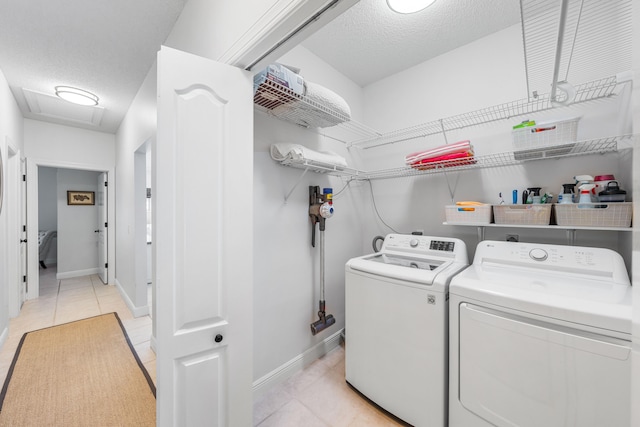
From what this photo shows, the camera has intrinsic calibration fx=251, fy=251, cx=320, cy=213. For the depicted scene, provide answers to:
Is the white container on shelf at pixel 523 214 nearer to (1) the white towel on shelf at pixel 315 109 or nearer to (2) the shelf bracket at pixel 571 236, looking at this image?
(2) the shelf bracket at pixel 571 236

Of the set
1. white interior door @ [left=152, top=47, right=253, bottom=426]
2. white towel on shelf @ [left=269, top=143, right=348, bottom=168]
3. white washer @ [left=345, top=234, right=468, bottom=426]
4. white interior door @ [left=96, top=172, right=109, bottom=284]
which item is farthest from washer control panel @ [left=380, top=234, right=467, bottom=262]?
white interior door @ [left=96, top=172, right=109, bottom=284]

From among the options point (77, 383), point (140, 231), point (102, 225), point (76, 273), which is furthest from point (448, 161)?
point (76, 273)

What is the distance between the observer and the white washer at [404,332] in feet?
4.41

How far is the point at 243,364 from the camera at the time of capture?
119 cm

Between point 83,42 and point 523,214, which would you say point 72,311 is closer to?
point 83,42

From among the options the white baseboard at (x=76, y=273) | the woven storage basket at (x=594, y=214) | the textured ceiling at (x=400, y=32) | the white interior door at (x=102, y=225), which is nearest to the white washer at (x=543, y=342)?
the woven storage basket at (x=594, y=214)

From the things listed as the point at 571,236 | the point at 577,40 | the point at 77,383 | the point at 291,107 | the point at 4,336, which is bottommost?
the point at 77,383

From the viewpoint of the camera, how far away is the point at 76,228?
15.5 feet

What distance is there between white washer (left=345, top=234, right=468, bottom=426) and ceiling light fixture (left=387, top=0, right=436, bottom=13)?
1522 millimetres

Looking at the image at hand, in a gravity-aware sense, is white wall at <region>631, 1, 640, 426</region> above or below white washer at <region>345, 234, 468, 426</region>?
above

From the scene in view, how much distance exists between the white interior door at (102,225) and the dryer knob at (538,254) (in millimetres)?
5521

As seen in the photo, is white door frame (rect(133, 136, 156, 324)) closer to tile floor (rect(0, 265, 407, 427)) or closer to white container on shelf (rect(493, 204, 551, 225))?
tile floor (rect(0, 265, 407, 427))

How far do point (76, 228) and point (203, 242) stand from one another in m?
5.48

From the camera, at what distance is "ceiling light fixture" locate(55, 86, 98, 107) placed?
8.88 feet
